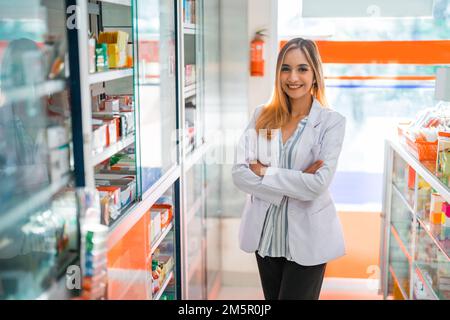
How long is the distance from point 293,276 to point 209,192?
3.99ft

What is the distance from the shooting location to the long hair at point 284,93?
6.85ft

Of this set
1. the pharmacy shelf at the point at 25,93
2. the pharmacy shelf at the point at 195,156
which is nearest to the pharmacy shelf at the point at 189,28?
the pharmacy shelf at the point at 195,156

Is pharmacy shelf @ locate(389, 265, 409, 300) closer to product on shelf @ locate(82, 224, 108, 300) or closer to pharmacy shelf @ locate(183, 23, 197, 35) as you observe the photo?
pharmacy shelf @ locate(183, 23, 197, 35)

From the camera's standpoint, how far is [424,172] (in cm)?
238

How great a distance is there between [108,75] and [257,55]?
1580 mm

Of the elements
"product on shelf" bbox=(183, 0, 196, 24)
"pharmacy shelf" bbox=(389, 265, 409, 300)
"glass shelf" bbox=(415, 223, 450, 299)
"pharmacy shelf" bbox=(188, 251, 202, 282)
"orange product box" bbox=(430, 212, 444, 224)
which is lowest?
"pharmacy shelf" bbox=(389, 265, 409, 300)

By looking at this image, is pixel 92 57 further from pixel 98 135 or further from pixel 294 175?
pixel 294 175

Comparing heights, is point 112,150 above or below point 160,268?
above

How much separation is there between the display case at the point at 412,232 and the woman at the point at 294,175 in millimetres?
434

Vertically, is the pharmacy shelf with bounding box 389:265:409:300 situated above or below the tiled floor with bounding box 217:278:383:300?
above

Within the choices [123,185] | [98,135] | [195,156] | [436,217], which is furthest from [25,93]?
[436,217]

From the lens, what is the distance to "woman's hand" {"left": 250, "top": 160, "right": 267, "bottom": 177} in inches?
84.2

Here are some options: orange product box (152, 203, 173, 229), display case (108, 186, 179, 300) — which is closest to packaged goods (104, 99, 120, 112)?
display case (108, 186, 179, 300)

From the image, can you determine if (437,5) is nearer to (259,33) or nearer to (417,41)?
(417,41)
